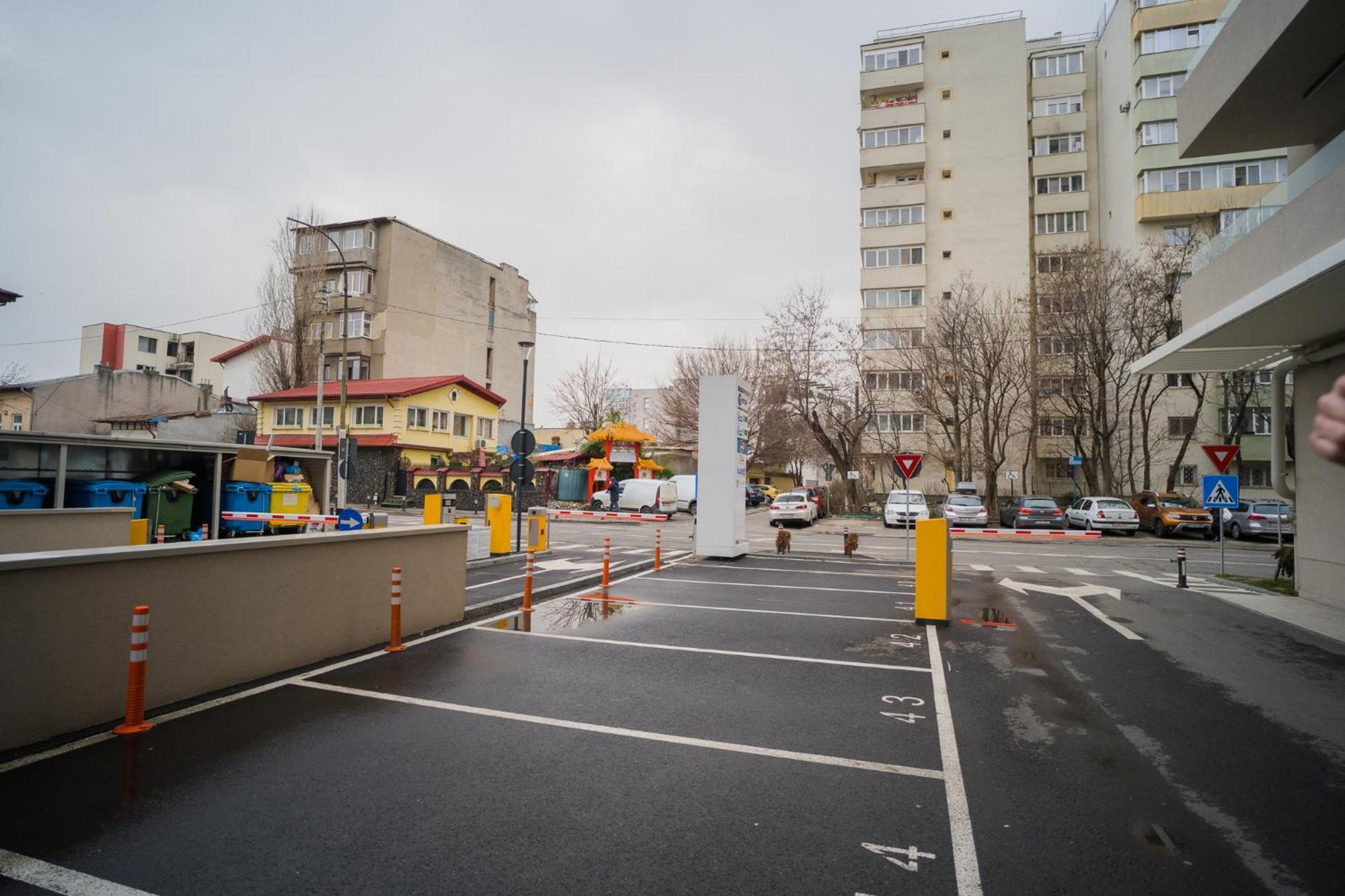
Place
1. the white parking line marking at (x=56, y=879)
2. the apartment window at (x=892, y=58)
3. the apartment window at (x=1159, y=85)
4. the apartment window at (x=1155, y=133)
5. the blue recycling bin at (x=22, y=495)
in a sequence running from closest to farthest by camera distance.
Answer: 1. the white parking line marking at (x=56, y=879)
2. the blue recycling bin at (x=22, y=495)
3. the apartment window at (x=1155, y=133)
4. the apartment window at (x=1159, y=85)
5. the apartment window at (x=892, y=58)

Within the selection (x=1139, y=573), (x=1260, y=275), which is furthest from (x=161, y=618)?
(x=1139, y=573)

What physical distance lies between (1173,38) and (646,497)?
40.4 metres

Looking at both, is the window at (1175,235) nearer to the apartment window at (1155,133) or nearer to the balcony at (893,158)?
the apartment window at (1155,133)

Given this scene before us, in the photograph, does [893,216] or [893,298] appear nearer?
[893,298]

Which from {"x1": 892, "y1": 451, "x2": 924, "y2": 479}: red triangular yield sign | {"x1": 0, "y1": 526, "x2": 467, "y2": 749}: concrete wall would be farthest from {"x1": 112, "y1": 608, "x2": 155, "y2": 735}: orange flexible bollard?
{"x1": 892, "y1": 451, "x2": 924, "y2": 479}: red triangular yield sign

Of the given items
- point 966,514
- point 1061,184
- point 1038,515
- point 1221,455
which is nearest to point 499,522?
point 1221,455

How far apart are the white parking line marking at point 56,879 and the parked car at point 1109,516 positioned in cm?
3140

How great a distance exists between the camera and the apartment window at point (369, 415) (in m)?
40.1

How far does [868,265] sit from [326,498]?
41.8m

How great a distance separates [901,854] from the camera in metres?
3.40

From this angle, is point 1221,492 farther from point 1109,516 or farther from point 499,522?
point 499,522

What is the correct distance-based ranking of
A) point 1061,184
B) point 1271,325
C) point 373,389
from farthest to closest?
point 1061,184 < point 373,389 < point 1271,325

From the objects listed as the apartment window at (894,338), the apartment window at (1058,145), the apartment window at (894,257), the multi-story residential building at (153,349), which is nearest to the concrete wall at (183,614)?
the apartment window at (894,338)

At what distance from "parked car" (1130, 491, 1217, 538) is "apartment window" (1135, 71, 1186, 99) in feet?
83.5
